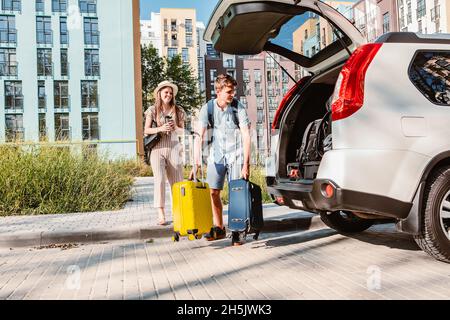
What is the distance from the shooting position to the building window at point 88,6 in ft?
138

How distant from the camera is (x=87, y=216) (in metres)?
7.88

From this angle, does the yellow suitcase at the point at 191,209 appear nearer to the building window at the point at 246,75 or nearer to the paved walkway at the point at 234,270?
the paved walkway at the point at 234,270

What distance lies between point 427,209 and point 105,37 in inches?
1635

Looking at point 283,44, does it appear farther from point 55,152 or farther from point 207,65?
point 207,65

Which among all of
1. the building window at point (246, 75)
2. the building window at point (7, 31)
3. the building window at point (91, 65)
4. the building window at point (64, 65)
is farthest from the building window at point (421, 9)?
the building window at point (7, 31)

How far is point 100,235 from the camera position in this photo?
6.27m

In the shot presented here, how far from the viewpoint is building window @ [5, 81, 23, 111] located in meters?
41.5

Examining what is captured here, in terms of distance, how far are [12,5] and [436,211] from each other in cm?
4468

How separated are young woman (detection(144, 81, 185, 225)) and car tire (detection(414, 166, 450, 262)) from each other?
11.1 feet

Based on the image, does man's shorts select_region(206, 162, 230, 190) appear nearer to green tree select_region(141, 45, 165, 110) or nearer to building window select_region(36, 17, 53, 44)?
building window select_region(36, 17, 53, 44)

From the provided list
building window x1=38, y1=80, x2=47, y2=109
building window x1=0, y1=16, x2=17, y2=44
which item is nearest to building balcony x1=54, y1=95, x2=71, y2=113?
building window x1=38, y1=80, x2=47, y2=109

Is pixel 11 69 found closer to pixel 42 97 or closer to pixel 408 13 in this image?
pixel 42 97

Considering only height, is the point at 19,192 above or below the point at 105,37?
below
